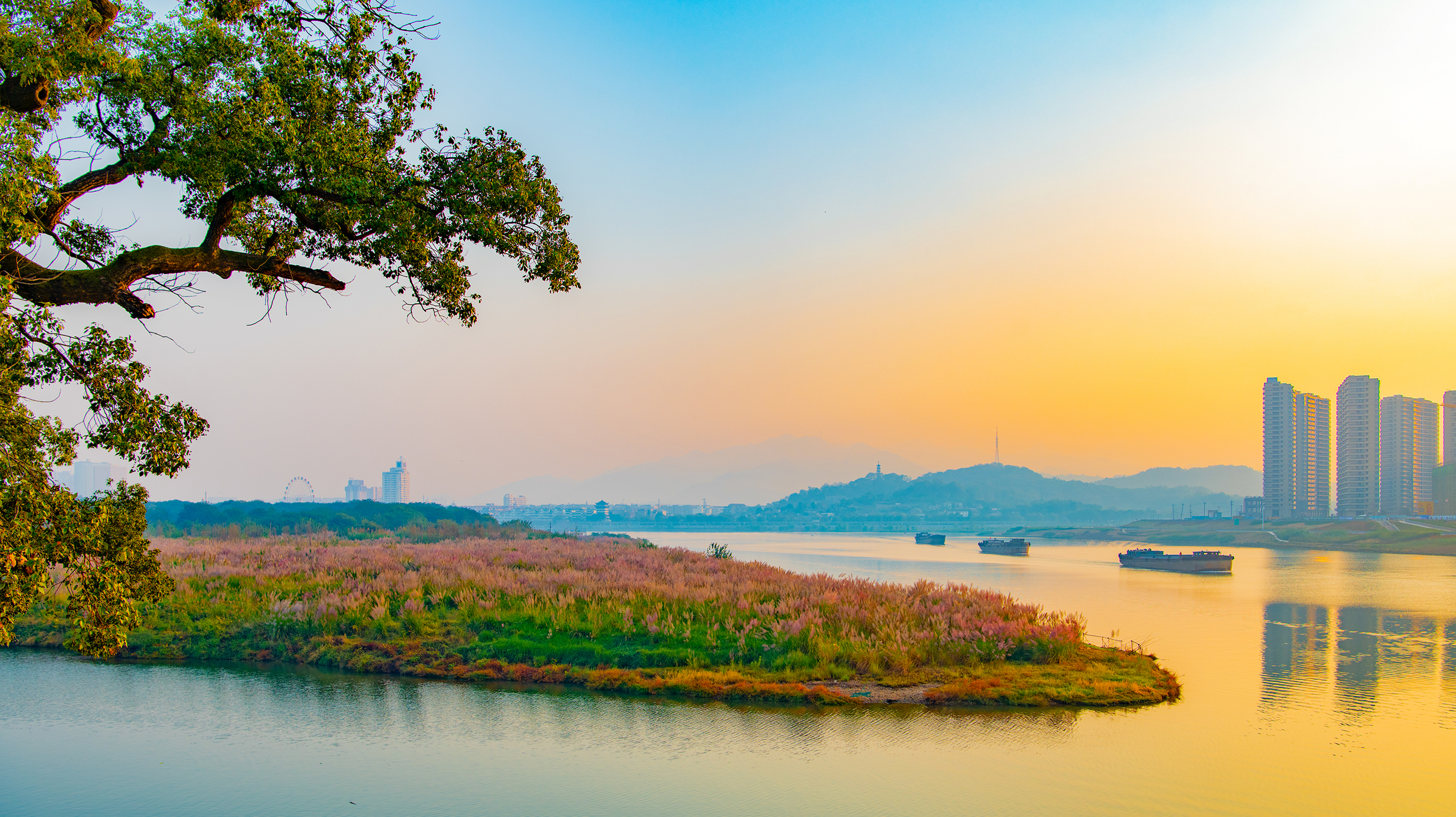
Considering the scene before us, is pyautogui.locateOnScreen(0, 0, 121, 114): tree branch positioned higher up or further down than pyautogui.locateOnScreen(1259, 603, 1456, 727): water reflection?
higher up

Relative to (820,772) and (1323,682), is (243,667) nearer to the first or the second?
(820,772)

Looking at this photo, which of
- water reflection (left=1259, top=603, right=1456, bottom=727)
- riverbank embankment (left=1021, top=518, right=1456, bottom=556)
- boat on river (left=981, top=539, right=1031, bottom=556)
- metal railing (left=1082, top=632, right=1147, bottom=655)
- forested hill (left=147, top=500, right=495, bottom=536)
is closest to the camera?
water reflection (left=1259, top=603, right=1456, bottom=727)

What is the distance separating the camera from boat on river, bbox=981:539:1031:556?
12938 centimetres

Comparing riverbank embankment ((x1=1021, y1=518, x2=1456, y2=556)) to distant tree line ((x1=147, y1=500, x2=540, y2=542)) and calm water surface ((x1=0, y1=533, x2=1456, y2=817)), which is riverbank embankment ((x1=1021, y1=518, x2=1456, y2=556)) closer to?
distant tree line ((x1=147, y1=500, x2=540, y2=542))

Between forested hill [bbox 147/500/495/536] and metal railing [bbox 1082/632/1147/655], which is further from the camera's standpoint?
forested hill [bbox 147/500/495/536]

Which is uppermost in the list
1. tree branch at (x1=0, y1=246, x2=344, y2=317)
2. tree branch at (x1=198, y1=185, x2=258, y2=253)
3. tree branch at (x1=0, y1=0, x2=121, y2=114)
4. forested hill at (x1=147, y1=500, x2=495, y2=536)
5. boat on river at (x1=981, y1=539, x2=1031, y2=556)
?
tree branch at (x1=0, y1=0, x2=121, y2=114)

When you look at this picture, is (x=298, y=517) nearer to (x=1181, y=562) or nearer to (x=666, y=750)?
(x=666, y=750)

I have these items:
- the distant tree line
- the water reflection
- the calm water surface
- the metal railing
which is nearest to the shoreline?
the calm water surface

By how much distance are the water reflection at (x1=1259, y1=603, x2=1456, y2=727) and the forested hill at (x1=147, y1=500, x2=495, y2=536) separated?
55892mm

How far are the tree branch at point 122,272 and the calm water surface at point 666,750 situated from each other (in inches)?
277

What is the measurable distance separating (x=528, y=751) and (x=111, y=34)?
12345mm

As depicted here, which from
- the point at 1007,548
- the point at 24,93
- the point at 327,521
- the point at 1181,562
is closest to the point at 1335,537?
the point at 1007,548

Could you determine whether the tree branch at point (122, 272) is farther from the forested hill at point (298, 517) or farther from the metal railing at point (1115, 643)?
the forested hill at point (298, 517)

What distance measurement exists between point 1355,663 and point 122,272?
3495 cm
